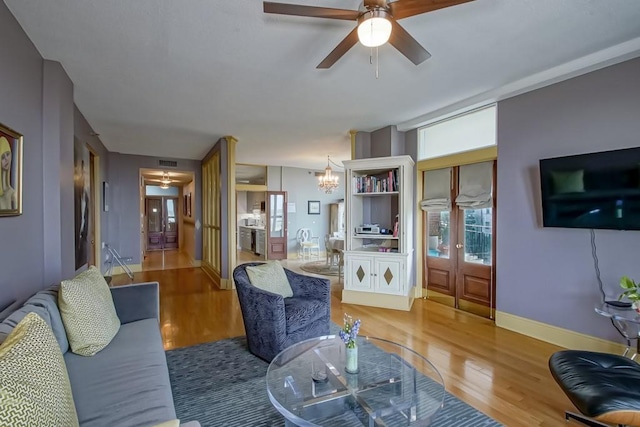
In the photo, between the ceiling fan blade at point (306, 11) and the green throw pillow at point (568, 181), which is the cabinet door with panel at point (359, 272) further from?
the ceiling fan blade at point (306, 11)

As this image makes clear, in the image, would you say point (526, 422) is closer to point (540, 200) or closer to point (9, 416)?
point (540, 200)

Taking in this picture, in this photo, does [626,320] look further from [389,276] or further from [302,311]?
[302,311]

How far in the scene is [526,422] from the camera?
6.24 feet

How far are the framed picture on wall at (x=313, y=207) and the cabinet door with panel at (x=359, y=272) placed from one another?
5.01 metres

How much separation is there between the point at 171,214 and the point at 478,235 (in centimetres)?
1111

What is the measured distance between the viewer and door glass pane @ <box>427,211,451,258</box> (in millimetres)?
4309

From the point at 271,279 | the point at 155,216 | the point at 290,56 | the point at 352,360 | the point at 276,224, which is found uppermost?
the point at 290,56

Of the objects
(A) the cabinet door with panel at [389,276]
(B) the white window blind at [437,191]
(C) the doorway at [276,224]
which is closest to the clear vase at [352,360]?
(A) the cabinet door with panel at [389,276]

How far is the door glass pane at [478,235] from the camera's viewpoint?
3797mm

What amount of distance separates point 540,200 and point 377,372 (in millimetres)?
2548

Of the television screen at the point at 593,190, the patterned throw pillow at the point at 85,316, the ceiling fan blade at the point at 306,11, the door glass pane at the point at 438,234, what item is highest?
the ceiling fan blade at the point at 306,11

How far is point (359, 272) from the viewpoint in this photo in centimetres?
435

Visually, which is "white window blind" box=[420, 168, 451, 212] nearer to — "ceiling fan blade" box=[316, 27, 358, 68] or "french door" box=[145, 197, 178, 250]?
"ceiling fan blade" box=[316, 27, 358, 68]

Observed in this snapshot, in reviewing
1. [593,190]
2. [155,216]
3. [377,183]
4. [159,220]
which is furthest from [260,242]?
[593,190]
